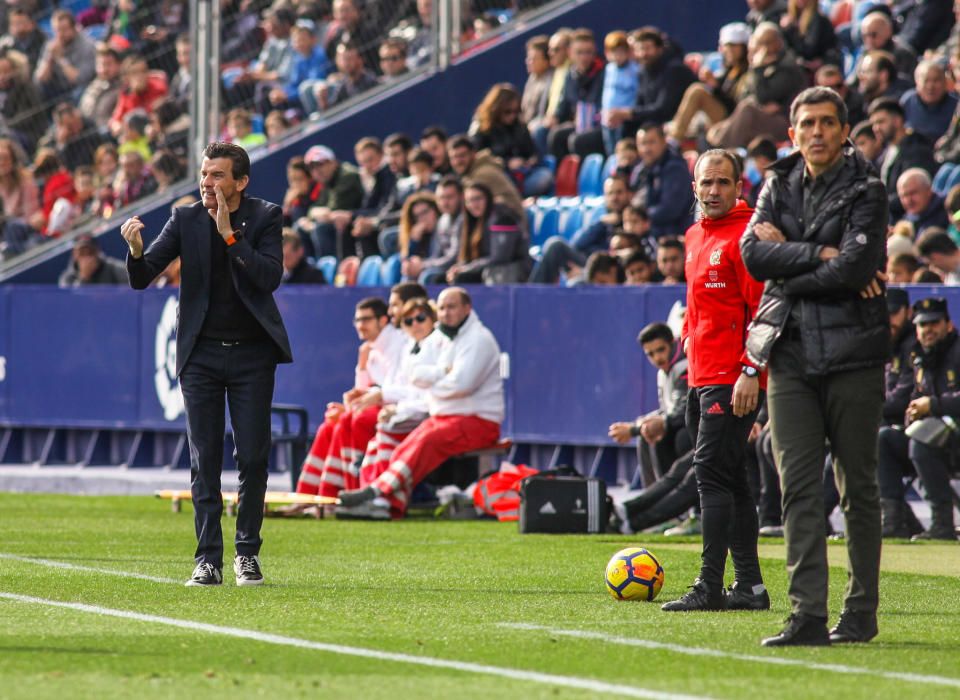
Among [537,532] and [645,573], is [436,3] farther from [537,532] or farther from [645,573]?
[645,573]

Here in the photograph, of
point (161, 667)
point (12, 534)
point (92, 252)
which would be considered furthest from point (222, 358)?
point (92, 252)

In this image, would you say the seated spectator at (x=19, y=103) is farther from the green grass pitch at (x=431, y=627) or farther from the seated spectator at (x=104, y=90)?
the green grass pitch at (x=431, y=627)

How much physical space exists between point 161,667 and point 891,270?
31.1 feet

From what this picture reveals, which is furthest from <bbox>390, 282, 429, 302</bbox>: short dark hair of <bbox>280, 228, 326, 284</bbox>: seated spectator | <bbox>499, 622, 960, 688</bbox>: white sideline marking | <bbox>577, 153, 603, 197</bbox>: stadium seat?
<bbox>499, 622, 960, 688</bbox>: white sideline marking

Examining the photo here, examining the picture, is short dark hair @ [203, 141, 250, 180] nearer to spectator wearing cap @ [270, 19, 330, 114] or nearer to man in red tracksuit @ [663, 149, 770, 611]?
man in red tracksuit @ [663, 149, 770, 611]

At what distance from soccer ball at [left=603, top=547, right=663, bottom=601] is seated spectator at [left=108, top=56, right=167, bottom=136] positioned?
18.4 m

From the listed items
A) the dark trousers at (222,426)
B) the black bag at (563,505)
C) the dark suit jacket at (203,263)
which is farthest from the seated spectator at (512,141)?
the dark trousers at (222,426)

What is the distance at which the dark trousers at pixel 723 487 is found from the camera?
8.82 metres

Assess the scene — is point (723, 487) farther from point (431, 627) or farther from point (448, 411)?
point (448, 411)

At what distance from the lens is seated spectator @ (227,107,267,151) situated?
2436cm

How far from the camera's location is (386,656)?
7227 millimetres

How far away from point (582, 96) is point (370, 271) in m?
3.08

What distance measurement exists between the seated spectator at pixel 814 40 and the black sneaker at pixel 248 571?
11.4 m

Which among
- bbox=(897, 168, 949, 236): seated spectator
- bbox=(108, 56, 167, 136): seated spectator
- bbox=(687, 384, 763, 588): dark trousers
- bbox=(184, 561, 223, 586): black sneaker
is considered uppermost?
bbox=(108, 56, 167, 136): seated spectator
